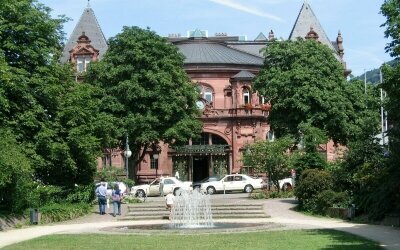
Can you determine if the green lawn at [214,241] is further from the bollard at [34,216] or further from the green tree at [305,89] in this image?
the green tree at [305,89]

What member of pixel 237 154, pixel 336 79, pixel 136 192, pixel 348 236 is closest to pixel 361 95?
pixel 336 79

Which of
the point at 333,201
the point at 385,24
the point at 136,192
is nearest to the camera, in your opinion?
the point at 385,24

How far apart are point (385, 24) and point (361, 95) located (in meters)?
31.1

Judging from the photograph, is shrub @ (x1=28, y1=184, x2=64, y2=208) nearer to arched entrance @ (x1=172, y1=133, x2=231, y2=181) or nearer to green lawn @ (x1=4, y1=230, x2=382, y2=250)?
green lawn @ (x1=4, y1=230, x2=382, y2=250)

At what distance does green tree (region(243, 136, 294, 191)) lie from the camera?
42156mm

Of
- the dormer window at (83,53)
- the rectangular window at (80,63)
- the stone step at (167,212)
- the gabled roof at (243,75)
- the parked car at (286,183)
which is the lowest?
the stone step at (167,212)

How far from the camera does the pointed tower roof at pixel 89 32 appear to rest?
73812mm

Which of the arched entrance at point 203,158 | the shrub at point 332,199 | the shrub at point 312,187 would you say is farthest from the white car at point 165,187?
the shrub at point 332,199

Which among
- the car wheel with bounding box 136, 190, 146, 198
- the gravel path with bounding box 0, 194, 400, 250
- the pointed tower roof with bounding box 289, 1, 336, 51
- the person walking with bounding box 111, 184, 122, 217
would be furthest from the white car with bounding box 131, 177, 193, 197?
the pointed tower roof with bounding box 289, 1, 336, 51

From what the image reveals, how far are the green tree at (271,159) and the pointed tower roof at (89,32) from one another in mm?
35474

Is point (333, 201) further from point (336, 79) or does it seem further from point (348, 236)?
point (336, 79)

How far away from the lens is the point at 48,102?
33.3 meters

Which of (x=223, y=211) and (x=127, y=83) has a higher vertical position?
(x=127, y=83)

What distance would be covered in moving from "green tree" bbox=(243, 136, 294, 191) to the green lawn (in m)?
20.3
